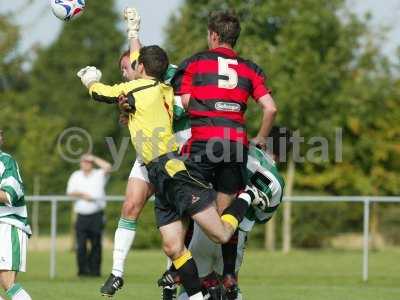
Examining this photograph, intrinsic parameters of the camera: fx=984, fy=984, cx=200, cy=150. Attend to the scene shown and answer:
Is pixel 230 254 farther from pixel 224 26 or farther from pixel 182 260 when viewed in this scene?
pixel 224 26

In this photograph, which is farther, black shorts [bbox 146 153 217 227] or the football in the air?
the football in the air

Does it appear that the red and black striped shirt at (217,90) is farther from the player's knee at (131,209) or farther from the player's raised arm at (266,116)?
the player's knee at (131,209)

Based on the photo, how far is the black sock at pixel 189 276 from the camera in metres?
8.41

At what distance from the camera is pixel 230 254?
9000 mm

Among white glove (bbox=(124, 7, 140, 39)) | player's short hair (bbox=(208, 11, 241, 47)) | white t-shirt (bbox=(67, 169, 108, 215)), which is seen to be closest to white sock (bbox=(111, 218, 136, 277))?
white glove (bbox=(124, 7, 140, 39))

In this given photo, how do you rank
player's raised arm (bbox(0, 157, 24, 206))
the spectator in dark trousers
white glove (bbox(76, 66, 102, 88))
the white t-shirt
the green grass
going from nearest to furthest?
player's raised arm (bbox(0, 157, 24, 206)) → white glove (bbox(76, 66, 102, 88)) → the green grass → the spectator in dark trousers → the white t-shirt

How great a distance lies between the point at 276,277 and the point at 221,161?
7759 millimetres

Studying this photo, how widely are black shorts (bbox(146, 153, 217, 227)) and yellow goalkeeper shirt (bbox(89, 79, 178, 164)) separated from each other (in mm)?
107

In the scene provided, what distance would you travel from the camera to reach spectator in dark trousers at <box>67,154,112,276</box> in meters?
16.1

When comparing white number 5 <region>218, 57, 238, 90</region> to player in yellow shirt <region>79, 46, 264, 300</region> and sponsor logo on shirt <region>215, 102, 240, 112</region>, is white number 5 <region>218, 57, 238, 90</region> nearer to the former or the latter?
sponsor logo on shirt <region>215, 102, 240, 112</region>

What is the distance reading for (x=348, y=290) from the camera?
12.7 meters

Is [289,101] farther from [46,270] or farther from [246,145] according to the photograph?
[246,145]

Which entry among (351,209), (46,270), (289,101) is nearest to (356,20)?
(289,101)

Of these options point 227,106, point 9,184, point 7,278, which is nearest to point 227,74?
point 227,106
